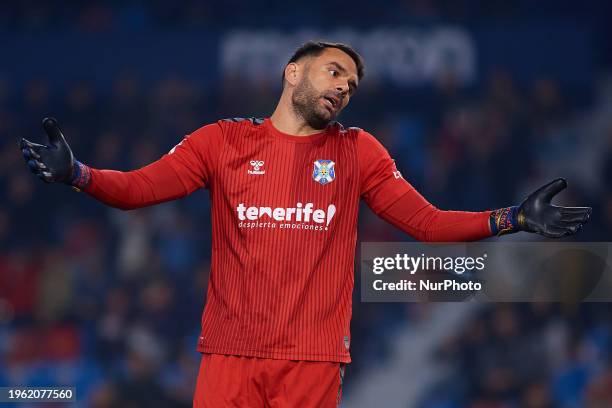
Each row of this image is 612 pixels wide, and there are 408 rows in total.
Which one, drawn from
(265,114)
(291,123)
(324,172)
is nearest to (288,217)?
(324,172)

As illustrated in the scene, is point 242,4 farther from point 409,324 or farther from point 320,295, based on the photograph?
point 320,295

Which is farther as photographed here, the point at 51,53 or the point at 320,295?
the point at 51,53

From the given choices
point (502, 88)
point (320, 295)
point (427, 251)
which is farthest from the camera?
point (502, 88)

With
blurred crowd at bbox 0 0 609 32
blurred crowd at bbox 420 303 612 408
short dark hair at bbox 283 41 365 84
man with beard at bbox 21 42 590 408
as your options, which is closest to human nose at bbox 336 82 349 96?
man with beard at bbox 21 42 590 408

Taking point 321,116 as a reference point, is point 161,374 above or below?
below

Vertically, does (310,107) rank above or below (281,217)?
above

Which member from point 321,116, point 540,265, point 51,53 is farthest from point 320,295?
point 51,53

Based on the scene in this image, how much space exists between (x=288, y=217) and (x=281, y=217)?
0.07ft

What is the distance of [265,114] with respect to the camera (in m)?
7.89

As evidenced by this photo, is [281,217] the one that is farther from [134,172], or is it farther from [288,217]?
[134,172]

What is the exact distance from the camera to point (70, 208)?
7.44 meters

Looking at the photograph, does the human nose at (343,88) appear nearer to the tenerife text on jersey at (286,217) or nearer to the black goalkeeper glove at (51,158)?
the tenerife text on jersey at (286,217)

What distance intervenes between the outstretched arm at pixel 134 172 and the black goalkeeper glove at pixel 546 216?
99cm

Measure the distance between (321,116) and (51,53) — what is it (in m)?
5.77
